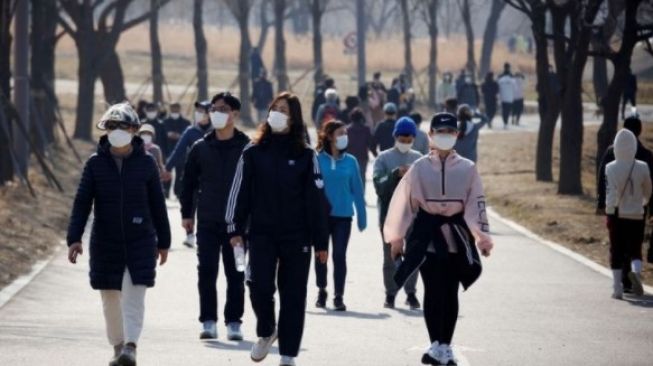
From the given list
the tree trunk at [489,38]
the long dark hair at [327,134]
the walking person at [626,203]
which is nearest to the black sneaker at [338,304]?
the long dark hair at [327,134]

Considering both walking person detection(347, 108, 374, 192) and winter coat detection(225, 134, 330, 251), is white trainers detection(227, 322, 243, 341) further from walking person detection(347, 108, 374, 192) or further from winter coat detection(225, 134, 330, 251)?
walking person detection(347, 108, 374, 192)

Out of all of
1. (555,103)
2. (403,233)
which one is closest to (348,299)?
(403,233)

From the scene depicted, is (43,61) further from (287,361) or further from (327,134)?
(287,361)

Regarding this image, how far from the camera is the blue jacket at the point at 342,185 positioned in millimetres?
14594

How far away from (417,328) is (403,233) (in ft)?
7.54

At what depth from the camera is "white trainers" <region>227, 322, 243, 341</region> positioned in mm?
12414

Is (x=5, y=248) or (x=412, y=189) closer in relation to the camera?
(x=412, y=189)

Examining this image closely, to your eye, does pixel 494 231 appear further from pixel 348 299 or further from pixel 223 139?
pixel 223 139

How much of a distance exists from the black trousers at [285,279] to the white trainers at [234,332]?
1.92 m

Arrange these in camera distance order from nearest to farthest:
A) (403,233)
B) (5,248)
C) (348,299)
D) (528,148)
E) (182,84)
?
(403,233) → (348,299) → (5,248) → (528,148) → (182,84)

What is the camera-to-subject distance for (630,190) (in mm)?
15391

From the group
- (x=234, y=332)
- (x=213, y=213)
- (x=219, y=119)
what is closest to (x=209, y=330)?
(x=234, y=332)

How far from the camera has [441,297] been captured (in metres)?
11.0

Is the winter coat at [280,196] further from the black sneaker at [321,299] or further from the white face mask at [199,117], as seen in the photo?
the white face mask at [199,117]
